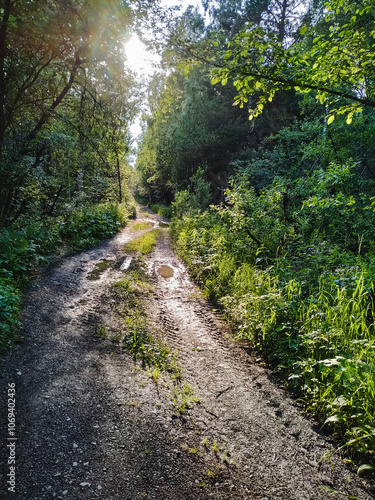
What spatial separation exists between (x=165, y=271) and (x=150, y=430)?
21.2 feet

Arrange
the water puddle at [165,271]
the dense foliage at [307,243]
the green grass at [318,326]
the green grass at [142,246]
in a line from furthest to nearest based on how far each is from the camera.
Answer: the green grass at [142,246]
the water puddle at [165,271]
the dense foliage at [307,243]
the green grass at [318,326]

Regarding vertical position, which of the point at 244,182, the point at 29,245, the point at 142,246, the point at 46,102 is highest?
the point at 46,102

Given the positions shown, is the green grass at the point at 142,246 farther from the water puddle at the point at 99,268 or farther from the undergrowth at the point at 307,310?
the undergrowth at the point at 307,310

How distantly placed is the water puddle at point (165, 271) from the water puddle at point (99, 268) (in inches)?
64.7

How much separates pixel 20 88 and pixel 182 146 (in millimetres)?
16888

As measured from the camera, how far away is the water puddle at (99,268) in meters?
7.19

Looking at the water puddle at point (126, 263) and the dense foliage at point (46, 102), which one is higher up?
the dense foliage at point (46, 102)

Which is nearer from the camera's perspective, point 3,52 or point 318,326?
point 318,326

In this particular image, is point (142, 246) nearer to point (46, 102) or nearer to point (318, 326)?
point (46, 102)

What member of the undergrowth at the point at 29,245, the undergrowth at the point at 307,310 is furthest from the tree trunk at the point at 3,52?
the undergrowth at the point at 307,310

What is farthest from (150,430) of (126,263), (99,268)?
(126,263)

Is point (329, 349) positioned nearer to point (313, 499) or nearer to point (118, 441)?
point (313, 499)

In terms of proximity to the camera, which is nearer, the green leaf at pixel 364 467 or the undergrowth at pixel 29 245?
the green leaf at pixel 364 467

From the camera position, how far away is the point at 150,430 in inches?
104
